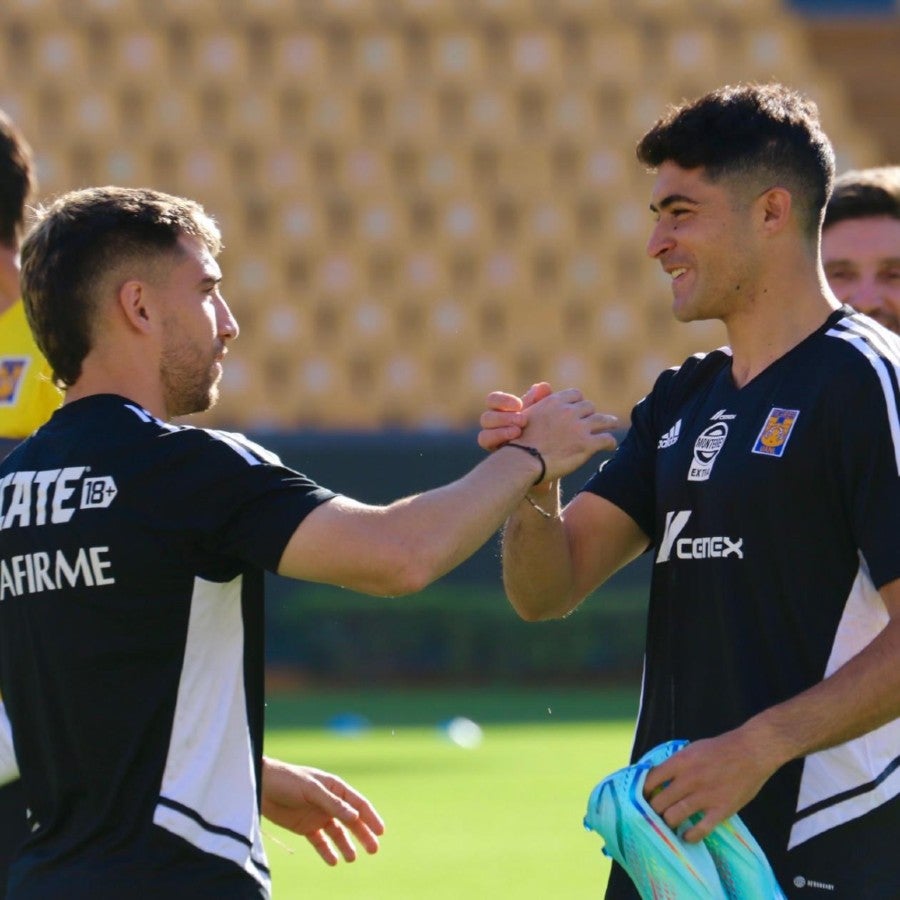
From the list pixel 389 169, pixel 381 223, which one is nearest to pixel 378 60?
pixel 389 169

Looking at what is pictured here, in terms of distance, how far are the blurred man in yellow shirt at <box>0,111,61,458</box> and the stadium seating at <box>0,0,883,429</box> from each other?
1443 cm

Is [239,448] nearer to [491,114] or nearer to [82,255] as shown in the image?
[82,255]

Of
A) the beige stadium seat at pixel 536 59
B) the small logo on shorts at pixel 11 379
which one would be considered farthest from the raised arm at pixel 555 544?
the beige stadium seat at pixel 536 59

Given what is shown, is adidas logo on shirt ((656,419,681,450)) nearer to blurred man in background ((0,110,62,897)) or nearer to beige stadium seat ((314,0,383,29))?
blurred man in background ((0,110,62,897))

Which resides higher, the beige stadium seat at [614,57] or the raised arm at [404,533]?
the beige stadium seat at [614,57]

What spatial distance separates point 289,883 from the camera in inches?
322

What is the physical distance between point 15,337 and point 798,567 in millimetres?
2129

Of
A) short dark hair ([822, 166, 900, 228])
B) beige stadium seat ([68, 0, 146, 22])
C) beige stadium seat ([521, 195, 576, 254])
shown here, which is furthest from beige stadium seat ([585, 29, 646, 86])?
short dark hair ([822, 166, 900, 228])

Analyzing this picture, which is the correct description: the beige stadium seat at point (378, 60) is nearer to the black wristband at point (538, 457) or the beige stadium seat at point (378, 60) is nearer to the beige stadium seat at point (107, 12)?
the beige stadium seat at point (107, 12)

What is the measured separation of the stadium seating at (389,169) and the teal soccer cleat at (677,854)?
16.0 metres

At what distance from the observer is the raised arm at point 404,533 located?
11.8ft

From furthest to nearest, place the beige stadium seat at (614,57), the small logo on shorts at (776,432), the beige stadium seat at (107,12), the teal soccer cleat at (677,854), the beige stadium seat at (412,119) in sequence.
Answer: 1. the beige stadium seat at (614,57)
2. the beige stadium seat at (412,119)
3. the beige stadium seat at (107,12)
4. the small logo on shorts at (776,432)
5. the teal soccer cleat at (677,854)

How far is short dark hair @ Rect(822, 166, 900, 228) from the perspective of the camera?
5227 mm

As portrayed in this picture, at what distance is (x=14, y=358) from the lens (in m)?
4.86
